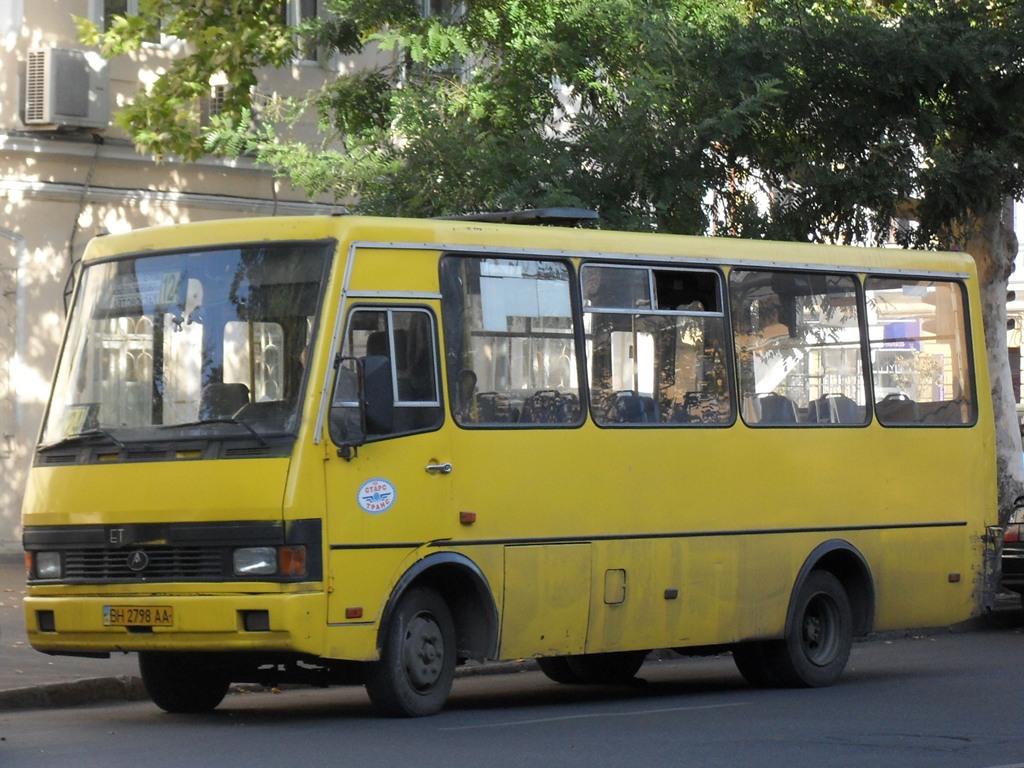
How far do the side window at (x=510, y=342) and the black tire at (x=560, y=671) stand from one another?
2884 millimetres

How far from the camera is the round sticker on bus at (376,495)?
10.8 m

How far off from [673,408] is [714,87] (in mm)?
5389

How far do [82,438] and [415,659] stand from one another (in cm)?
220

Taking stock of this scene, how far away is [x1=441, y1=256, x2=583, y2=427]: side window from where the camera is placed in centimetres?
1152

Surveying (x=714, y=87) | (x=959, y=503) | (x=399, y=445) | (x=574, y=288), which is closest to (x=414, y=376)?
(x=399, y=445)

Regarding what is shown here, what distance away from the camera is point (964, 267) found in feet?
50.2

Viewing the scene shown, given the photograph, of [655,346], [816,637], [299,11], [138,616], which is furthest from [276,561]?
[299,11]

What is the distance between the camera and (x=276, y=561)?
1047 cm

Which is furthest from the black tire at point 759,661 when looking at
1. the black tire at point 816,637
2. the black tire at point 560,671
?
the black tire at point 560,671

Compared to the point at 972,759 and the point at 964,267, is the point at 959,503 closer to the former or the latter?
the point at 964,267

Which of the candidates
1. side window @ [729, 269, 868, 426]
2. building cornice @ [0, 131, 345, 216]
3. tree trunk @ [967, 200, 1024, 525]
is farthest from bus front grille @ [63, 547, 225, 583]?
tree trunk @ [967, 200, 1024, 525]

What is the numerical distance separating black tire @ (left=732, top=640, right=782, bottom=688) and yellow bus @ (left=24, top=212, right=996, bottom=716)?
0.09 ft

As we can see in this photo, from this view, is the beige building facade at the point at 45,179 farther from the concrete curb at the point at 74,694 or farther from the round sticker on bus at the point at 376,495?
the round sticker on bus at the point at 376,495

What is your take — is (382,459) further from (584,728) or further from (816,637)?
(816,637)
